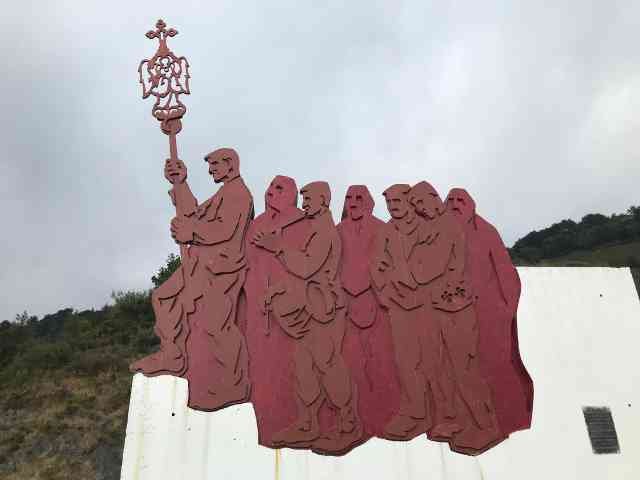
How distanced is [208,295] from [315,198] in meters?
1.62

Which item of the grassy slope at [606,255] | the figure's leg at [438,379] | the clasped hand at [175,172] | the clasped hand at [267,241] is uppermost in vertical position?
the grassy slope at [606,255]

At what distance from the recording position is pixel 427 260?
20.4 ft

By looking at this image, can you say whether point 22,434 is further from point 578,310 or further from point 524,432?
point 578,310

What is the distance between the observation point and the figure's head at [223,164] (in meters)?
6.32

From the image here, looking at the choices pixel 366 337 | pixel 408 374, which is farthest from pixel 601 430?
pixel 366 337

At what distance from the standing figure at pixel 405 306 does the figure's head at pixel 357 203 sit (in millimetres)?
242

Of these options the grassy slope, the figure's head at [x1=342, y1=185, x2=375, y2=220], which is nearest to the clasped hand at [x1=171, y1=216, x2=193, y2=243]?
the figure's head at [x1=342, y1=185, x2=375, y2=220]

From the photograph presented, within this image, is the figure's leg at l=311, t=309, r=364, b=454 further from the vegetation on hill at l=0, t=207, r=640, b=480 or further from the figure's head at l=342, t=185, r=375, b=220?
the vegetation on hill at l=0, t=207, r=640, b=480

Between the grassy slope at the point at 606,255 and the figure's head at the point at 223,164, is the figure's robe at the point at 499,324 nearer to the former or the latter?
the figure's head at the point at 223,164

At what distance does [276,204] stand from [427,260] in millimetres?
1816

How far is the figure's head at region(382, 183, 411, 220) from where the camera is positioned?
640 centimetres

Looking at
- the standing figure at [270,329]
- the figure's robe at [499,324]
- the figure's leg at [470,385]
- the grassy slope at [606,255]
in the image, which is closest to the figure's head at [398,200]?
the figure's robe at [499,324]

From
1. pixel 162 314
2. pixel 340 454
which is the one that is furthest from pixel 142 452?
pixel 340 454

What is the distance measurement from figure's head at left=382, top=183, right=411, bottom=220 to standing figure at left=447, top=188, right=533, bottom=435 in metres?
0.54
